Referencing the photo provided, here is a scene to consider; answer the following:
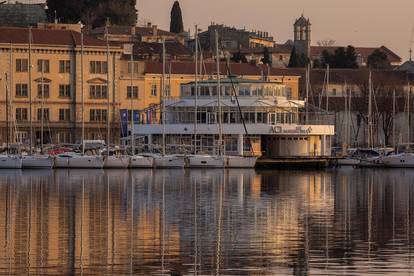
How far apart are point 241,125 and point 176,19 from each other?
99.2 m

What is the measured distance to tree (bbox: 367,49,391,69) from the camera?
604ft

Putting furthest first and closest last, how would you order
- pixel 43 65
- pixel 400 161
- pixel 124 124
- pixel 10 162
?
pixel 43 65, pixel 124 124, pixel 400 161, pixel 10 162

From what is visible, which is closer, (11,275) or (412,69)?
(11,275)

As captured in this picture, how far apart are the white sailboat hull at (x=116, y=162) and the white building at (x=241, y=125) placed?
5871mm

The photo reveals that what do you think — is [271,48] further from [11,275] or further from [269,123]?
[11,275]

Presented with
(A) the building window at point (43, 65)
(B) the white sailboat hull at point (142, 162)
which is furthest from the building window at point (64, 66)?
(B) the white sailboat hull at point (142, 162)

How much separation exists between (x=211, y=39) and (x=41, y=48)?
75.1 metres

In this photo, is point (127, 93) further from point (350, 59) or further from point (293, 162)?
point (350, 59)

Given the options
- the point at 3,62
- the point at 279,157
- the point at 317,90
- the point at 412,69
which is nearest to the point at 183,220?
the point at 279,157

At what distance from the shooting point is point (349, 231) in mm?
38406

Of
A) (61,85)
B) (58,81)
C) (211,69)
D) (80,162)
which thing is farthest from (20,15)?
(80,162)

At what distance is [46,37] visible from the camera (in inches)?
4707

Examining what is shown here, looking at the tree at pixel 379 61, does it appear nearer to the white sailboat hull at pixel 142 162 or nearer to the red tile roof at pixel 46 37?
the red tile roof at pixel 46 37

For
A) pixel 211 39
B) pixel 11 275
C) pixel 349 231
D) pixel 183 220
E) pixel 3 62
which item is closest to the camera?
pixel 11 275
